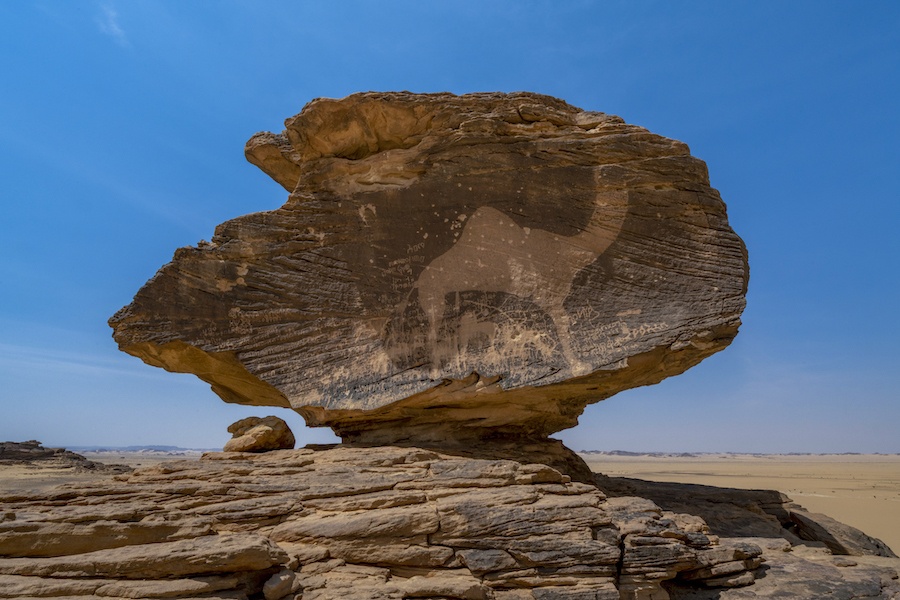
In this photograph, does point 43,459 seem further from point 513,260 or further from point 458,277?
point 513,260

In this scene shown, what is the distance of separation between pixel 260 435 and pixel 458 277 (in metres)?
4.62

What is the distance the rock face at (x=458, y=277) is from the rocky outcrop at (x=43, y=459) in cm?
2118

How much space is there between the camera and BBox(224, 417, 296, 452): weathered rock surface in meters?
10.0

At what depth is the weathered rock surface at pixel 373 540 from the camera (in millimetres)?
6516

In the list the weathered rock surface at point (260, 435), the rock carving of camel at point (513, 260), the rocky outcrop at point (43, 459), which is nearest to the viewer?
the weathered rock surface at point (260, 435)

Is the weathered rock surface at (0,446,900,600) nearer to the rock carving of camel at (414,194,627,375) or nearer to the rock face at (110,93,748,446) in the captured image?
the rock face at (110,93,748,446)

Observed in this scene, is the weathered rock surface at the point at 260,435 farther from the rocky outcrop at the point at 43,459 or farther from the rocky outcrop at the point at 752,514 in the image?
the rocky outcrop at the point at 43,459

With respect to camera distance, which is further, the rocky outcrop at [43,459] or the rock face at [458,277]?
the rocky outcrop at [43,459]

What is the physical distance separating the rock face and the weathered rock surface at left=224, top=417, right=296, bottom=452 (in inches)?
21.8

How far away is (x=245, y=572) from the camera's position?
6.65m

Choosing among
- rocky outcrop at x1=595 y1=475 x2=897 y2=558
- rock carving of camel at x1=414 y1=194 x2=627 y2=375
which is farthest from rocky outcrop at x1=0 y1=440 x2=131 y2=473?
rocky outcrop at x1=595 y1=475 x2=897 y2=558

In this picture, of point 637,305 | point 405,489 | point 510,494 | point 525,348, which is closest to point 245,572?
point 405,489

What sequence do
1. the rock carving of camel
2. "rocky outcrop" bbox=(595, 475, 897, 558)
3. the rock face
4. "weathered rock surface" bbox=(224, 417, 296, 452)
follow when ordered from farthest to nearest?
"rocky outcrop" bbox=(595, 475, 897, 558), the rock carving of camel, "weathered rock surface" bbox=(224, 417, 296, 452), the rock face

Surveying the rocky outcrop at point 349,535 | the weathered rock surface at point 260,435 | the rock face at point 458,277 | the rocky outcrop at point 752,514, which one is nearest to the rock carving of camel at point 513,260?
the rock face at point 458,277
